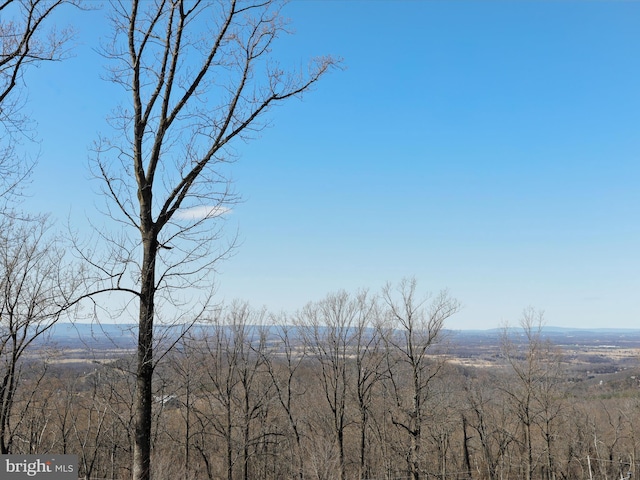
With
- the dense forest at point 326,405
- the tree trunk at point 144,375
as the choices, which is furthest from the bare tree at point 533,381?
the tree trunk at point 144,375

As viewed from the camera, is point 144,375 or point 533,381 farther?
point 533,381

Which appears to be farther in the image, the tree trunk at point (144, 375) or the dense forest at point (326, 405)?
the dense forest at point (326, 405)

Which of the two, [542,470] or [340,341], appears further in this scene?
[542,470]

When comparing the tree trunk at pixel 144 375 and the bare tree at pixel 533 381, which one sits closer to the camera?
the tree trunk at pixel 144 375

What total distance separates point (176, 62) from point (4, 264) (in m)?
8.59

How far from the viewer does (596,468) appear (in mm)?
35781

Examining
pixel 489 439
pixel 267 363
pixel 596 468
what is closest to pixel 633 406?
pixel 596 468

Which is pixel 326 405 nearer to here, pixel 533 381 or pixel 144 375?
pixel 533 381

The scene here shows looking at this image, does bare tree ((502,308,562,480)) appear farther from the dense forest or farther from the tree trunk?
the tree trunk

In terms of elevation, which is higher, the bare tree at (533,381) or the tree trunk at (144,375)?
the tree trunk at (144,375)

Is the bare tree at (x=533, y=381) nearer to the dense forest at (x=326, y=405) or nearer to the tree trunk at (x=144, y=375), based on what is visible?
the dense forest at (x=326, y=405)

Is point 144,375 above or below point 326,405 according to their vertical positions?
above

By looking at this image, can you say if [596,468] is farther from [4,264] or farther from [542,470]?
[4,264]

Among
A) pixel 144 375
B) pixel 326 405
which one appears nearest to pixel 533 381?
pixel 326 405
